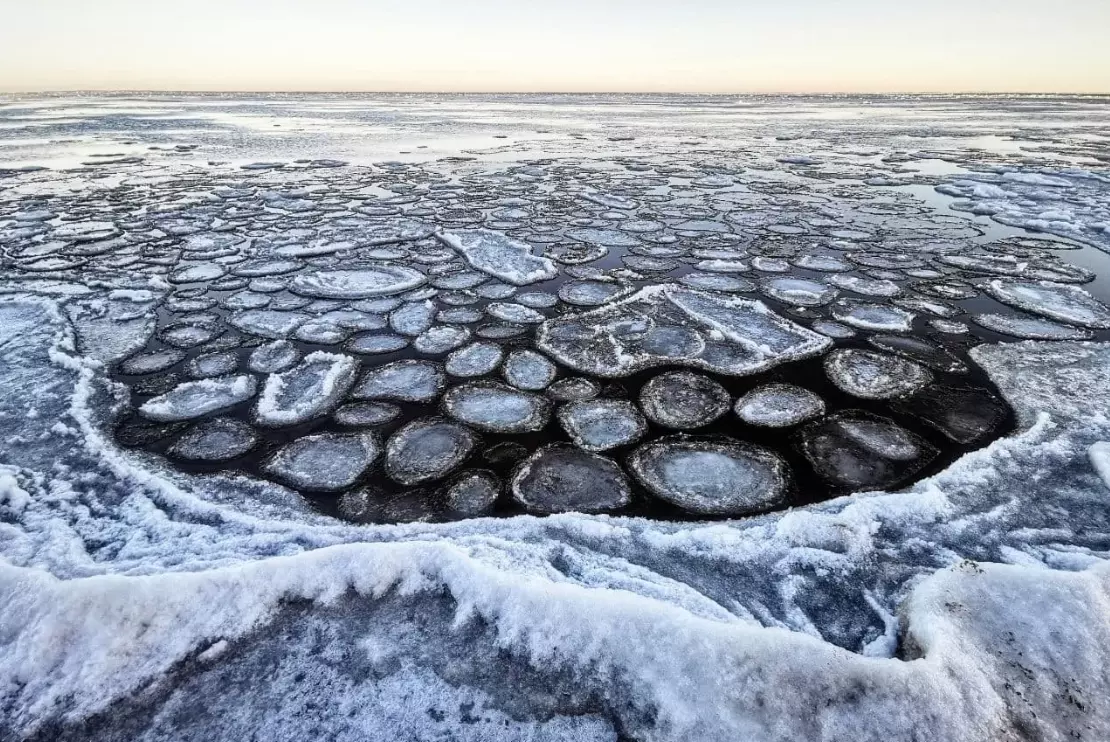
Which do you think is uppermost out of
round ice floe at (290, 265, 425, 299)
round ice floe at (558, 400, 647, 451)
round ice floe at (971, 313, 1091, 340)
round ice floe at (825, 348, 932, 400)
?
round ice floe at (971, 313, 1091, 340)

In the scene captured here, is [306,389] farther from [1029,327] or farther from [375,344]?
[1029,327]

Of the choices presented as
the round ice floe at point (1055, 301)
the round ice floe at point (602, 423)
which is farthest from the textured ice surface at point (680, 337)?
the round ice floe at point (1055, 301)

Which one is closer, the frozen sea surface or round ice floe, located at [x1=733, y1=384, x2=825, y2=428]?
the frozen sea surface

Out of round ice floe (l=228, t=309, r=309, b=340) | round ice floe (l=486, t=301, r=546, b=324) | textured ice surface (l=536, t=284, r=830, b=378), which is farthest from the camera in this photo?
round ice floe (l=486, t=301, r=546, b=324)

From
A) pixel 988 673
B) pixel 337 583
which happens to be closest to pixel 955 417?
pixel 988 673

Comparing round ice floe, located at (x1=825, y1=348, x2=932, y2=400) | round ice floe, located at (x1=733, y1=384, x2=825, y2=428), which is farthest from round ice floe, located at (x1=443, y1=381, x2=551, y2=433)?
round ice floe, located at (x1=825, y1=348, x2=932, y2=400)

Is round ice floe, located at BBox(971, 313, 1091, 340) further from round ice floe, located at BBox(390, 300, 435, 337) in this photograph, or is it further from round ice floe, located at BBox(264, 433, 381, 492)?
round ice floe, located at BBox(264, 433, 381, 492)

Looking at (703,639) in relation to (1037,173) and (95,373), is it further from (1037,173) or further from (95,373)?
(1037,173)

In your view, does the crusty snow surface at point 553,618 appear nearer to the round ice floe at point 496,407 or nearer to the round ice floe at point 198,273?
the round ice floe at point 496,407
